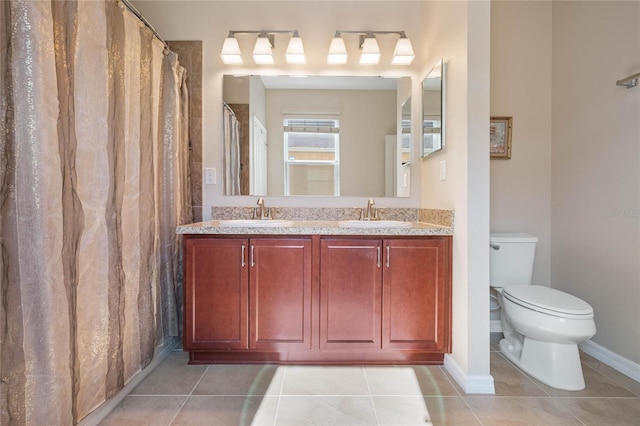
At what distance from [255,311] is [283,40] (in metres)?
1.93

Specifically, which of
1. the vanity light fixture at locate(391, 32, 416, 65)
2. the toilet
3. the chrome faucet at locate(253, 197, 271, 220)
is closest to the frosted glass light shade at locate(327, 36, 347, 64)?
the vanity light fixture at locate(391, 32, 416, 65)

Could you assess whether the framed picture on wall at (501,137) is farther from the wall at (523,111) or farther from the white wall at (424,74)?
the white wall at (424,74)

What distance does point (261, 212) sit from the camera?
86.0 inches

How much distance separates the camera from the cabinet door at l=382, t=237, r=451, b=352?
1724 mm

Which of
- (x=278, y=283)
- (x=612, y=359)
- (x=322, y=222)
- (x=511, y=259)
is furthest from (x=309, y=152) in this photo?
(x=612, y=359)

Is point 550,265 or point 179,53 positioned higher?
point 179,53

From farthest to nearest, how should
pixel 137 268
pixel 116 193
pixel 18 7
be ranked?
pixel 137 268 < pixel 116 193 < pixel 18 7

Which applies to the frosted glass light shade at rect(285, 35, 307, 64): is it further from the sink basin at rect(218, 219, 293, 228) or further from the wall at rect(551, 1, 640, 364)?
the wall at rect(551, 1, 640, 364)

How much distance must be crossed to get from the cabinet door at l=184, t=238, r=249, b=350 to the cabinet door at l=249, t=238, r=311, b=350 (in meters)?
0.06

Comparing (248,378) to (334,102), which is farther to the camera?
(334,102)

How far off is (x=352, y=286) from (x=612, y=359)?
160cm

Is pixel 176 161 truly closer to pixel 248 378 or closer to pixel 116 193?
pixel 116 193

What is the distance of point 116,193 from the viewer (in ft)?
4.49

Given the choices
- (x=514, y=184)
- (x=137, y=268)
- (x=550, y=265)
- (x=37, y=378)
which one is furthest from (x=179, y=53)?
(x=550, y=265)
